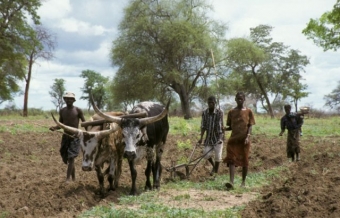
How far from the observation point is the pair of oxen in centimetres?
735

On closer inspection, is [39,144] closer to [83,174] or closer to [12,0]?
[83,174]

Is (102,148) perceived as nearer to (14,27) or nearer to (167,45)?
(14,27)

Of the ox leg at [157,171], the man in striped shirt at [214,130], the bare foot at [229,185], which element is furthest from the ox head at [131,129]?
the man in striped shirt at [214,130]

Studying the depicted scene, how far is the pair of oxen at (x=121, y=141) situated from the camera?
24.1ft

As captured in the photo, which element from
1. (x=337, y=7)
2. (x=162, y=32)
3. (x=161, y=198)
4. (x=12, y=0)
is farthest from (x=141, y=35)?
(x=161, y=198)

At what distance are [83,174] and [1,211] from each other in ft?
10.6

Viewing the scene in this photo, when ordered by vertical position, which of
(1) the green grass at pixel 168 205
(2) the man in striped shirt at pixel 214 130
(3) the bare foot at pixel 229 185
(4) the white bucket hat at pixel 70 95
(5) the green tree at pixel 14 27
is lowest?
(1) the green grass at pixel 168 205

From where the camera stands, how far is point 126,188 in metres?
8.34

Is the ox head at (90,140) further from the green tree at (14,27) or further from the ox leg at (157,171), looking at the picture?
the green tree at (14,27)

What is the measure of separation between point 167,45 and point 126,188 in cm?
2779

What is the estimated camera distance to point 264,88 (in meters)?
46.6

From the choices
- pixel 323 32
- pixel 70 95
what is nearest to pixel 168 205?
pixel 70 95

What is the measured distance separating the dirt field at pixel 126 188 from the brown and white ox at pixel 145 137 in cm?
47

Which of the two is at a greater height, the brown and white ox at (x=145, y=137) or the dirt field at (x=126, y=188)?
the brown and white ox at (x=145, y=137)
